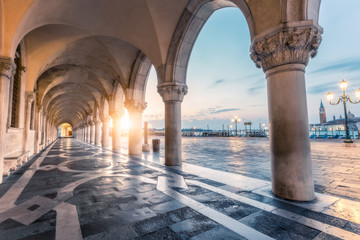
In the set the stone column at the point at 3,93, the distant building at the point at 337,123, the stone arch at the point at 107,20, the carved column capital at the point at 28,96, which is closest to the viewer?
the stone column at the point at 3,93

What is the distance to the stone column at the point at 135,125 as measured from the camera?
34.9ft

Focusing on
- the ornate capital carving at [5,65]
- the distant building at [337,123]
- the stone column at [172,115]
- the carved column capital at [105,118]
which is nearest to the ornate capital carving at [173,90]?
the stone column at [172,115]

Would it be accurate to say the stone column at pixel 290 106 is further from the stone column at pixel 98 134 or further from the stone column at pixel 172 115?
the stone column at pixel 98 134

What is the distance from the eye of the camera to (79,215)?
274cm

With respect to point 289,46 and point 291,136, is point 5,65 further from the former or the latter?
point 291,136

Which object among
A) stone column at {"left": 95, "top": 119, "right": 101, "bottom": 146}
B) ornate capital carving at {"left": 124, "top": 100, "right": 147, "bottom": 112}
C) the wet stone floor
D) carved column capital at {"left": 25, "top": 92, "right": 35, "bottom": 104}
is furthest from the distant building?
carved column capital at {"left": 25, "top": 92, "right": 35, "bottom": 104}

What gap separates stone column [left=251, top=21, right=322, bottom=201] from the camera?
3.27 meters

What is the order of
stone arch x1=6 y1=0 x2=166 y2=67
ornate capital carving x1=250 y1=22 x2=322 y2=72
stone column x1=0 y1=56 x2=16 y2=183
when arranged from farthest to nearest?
1. stone arch x1=6 y1=0 x2=166 y2=67
2. stone column x1=0 y1=56 x2=16 y2=183
3. ornate capital carving x1=250 y1=22 x2=322 y2=72

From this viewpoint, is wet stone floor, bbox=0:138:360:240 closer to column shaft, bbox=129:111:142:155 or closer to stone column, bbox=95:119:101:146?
column shaft, bbox=129:111:142:155

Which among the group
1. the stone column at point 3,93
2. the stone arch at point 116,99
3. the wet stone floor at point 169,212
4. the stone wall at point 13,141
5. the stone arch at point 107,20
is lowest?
the wet stone floor at point 169,212

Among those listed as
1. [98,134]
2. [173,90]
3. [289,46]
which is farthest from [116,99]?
[289,46]

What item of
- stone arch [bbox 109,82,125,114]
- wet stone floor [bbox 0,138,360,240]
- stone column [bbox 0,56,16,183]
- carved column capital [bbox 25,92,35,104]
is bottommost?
wet stone floor [bbox 0,138,360,240]

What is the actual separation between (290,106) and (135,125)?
8707mm

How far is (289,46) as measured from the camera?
3.35 m
